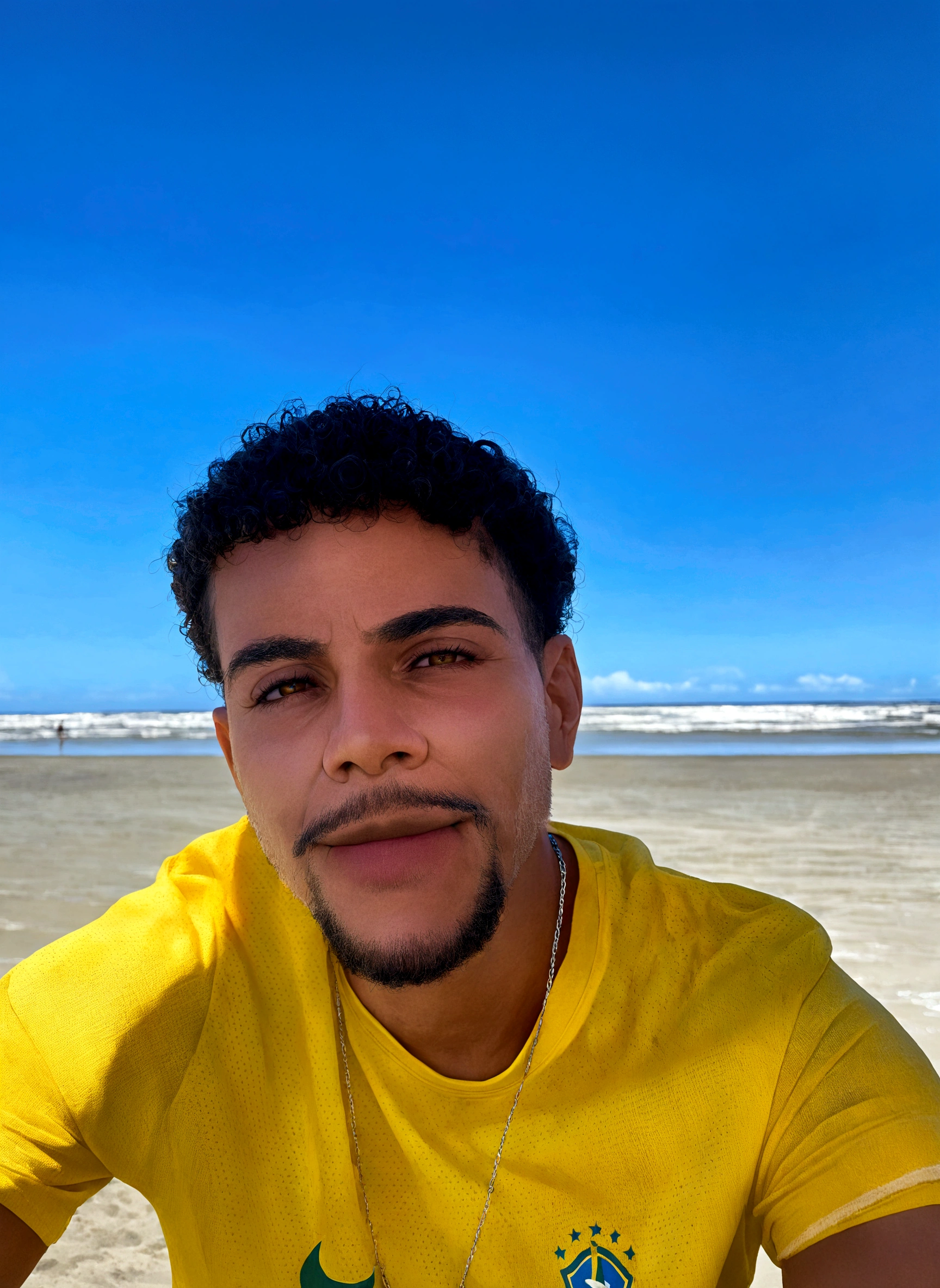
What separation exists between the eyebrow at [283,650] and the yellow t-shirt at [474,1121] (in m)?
0.63

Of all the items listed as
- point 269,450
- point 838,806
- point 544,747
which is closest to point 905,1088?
point 544,747

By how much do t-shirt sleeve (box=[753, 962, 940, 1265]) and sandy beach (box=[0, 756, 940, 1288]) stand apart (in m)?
1.48

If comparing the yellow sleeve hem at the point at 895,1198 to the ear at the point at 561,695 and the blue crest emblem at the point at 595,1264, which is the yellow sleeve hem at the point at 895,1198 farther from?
the ear at the point at 561,695

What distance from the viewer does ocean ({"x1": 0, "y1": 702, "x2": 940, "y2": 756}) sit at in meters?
21.7

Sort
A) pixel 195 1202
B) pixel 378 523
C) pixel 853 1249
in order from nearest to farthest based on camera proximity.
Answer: pixel 853 1249 < pixel 195 1202 < pixel 378 523

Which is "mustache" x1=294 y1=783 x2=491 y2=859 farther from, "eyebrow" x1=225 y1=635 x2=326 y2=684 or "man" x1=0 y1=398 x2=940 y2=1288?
"eyebrow" x1=225 y1=635 x2=326 y2=684

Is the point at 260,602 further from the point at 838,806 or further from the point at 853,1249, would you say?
the point at 838,806

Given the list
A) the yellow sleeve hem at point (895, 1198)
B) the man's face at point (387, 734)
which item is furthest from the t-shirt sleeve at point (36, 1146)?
the yellow sleeve hem at point (895, 1198)

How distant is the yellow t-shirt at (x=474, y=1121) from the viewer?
57.2 inches

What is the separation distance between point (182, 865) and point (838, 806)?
35.9ft

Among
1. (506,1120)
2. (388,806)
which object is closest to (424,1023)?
(506,1120)

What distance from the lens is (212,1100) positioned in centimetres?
156

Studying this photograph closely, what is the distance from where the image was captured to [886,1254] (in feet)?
4.35

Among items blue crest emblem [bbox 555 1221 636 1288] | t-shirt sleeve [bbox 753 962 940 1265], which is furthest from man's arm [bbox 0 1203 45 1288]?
t-shirt sleeve [bbox 753 962 940 1265]
